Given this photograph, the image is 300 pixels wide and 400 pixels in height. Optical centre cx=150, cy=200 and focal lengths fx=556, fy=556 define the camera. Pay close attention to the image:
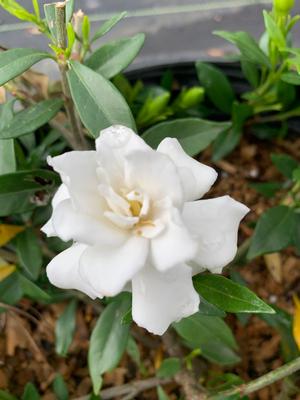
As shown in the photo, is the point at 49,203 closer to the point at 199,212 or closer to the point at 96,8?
the point at 199,212

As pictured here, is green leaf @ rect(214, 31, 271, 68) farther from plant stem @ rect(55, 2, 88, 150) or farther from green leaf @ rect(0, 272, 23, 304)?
green leaf @ rect(0, 272, 23, 304)

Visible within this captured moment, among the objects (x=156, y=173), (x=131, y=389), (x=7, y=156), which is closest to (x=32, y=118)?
(x=7, y=156)

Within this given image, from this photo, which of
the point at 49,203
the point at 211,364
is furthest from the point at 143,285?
the point at 211,364

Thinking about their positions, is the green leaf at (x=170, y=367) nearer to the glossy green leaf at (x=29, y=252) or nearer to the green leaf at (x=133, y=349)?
the green leaf at (x=133, y=349)

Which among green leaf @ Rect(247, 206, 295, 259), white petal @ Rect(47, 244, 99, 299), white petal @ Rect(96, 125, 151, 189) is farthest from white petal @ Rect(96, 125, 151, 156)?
green leaf @ Rect(247, 206, 295, 259)

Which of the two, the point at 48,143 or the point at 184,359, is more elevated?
the point at 48,143

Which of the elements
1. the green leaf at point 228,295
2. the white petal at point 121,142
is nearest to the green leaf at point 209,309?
the green leaf at point 228,295
